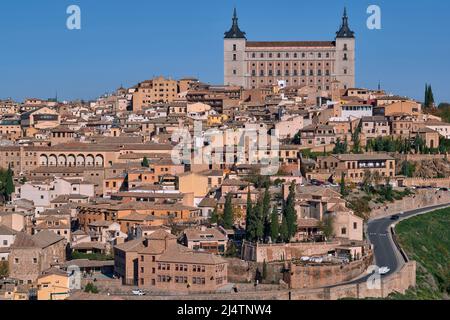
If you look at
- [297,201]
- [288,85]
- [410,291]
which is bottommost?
[410,291]

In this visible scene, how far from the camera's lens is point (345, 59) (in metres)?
64.1

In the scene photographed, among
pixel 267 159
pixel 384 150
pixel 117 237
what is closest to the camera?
pixel 117 237

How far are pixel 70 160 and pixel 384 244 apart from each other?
15937 millimetres

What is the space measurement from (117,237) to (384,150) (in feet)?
53.3

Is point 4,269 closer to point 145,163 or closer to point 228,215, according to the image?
point 228,215

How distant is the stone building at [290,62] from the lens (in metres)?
64.2

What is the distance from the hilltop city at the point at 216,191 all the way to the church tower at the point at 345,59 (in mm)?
6784

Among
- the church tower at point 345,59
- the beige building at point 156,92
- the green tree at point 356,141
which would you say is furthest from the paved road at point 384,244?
the church tower at point 345,59

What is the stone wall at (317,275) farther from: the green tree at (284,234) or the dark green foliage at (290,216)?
the dark green foliage at (290,216)

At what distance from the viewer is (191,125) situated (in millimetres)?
46344

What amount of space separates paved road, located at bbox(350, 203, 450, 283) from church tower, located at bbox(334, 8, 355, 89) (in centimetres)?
2823
